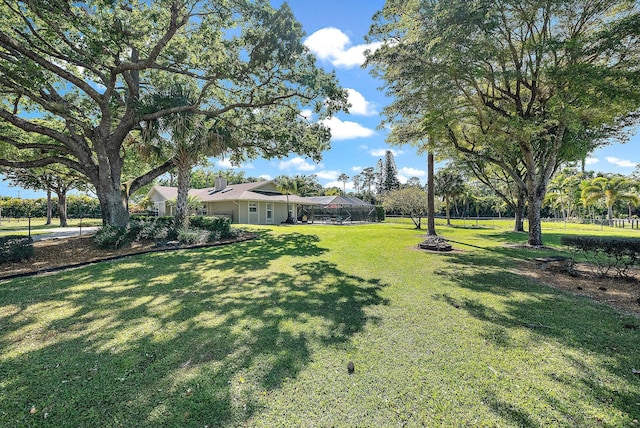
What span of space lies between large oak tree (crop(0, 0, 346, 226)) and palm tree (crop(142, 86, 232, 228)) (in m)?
0.37

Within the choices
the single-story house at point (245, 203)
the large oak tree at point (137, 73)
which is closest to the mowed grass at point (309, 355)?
the large oak tree at point (137, 73)

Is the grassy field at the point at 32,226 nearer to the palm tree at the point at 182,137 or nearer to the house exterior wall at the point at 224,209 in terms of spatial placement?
the palm tree at the point at 182,137

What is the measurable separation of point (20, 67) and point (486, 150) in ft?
58.2

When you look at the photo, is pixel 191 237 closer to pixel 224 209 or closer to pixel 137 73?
pixel 137 73

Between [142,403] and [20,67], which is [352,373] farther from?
[20,67]

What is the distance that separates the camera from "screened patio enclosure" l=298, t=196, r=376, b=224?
3142cm

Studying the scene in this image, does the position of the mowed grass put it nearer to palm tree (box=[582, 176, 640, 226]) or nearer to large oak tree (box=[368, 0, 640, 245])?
large oak tree (box=[368, 0, 640, 245])

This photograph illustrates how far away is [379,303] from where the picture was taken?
15.9 feet

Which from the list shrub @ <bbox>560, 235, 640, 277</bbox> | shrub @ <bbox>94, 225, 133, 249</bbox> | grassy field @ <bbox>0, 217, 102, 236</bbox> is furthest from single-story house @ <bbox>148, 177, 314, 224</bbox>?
shrub @ <bbox>560, 235, 640, 277</bbox>

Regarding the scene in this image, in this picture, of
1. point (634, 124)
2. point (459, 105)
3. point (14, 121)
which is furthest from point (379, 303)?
point (634, 124)

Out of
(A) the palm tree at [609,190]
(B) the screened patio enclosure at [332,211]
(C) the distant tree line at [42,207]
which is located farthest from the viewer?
(C) the distant tree line at [42,207]

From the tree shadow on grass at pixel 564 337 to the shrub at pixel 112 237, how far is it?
10.4 meters

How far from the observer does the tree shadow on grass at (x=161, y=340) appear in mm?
2363

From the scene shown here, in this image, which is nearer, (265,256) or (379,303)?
(379,303)
